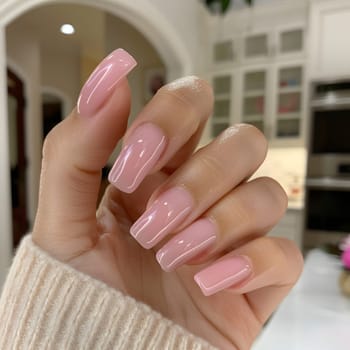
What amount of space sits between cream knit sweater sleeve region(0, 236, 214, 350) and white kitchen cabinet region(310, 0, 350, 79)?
240 cm

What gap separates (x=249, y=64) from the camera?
9.21 feet

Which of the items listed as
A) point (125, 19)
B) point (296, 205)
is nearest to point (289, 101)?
point (296, 205)

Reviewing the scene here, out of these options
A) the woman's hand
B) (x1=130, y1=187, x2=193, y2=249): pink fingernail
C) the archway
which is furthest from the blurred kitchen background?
(x1=130, y1=187, x2=193, y2=249): pink fingernail

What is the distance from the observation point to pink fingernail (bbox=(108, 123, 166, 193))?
30cm

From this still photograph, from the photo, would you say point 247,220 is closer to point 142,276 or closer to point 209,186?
point 209,186

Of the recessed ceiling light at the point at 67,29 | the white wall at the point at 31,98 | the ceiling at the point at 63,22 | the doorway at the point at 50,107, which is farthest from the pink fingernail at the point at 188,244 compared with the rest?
the doorway at the point at 50,107

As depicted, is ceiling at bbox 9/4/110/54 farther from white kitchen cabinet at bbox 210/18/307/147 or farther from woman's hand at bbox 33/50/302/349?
woman's hand at bbox 33/50/302/349

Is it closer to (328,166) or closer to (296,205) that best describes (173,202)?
(328,166)

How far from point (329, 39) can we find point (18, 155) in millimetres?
3148

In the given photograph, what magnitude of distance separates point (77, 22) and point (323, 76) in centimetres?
177

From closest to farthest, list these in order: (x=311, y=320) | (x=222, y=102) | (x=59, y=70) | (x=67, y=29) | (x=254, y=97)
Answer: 1. (x=311, y=320)
2. (x=67, y=29)
3. (x=254, y=97)
4. (x=222, y=102)
5. (x=59, y=70)

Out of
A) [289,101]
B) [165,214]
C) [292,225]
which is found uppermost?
[165,214]

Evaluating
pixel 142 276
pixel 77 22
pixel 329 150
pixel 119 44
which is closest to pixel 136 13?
pixel 119 44

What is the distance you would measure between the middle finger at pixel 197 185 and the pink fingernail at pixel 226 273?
54 mm
